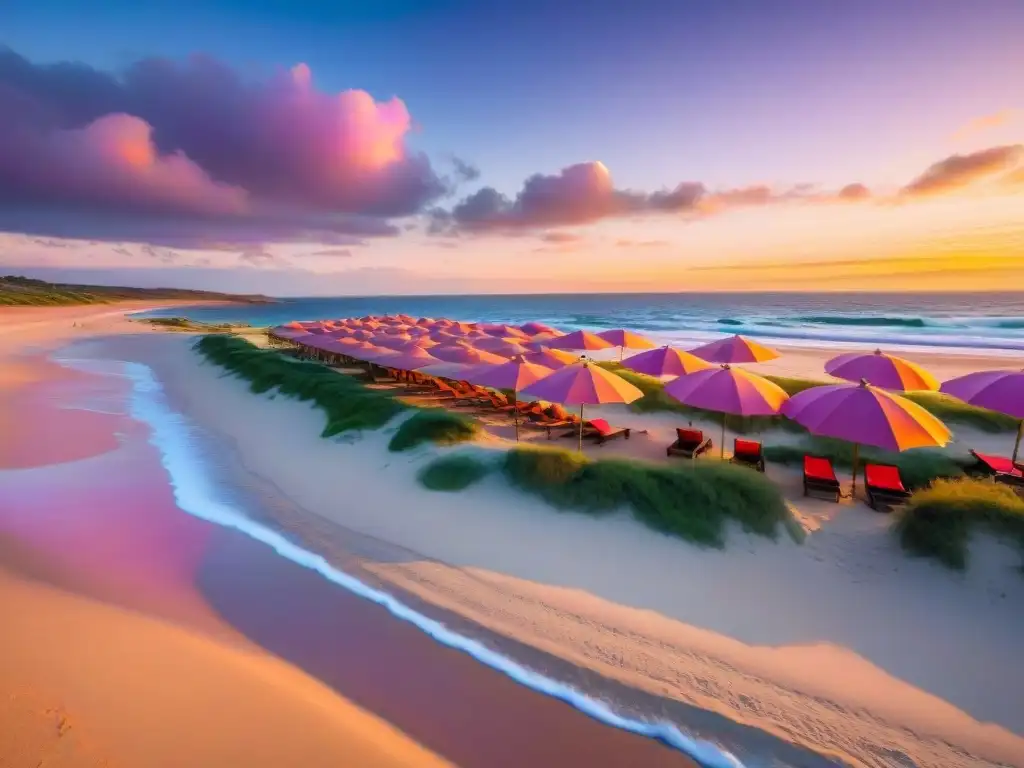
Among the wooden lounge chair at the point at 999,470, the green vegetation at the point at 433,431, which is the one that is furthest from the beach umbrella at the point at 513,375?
the wooden lounge chair at the point at 999,470

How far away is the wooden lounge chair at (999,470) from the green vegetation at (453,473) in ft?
30.8

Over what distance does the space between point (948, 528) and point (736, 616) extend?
3.25 m

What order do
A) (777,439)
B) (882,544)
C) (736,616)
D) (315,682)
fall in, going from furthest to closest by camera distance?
(777,439)
(882,544)
(736,616)
(315,682)

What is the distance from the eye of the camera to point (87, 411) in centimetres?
1593

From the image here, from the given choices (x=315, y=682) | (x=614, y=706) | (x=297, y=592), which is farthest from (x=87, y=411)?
(x=614, y=706)

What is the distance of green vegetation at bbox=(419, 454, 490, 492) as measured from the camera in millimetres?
8922

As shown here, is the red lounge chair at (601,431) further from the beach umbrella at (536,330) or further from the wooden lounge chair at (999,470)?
the beach umbrella at (536,330)

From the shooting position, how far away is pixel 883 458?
35.0ft

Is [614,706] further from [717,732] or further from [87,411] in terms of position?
[87,411]

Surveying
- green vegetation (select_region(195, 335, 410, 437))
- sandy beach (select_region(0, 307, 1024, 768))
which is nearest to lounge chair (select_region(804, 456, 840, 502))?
sandy beach (select_region(0, 307, 1024, 768))

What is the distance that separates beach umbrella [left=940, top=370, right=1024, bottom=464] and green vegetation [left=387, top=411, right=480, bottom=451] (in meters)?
9.58

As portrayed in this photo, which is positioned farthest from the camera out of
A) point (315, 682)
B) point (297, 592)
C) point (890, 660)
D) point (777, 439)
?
Answer: point (777, 439)

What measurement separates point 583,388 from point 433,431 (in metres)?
3.20

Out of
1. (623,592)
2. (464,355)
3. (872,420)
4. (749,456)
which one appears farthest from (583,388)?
(464,355)
